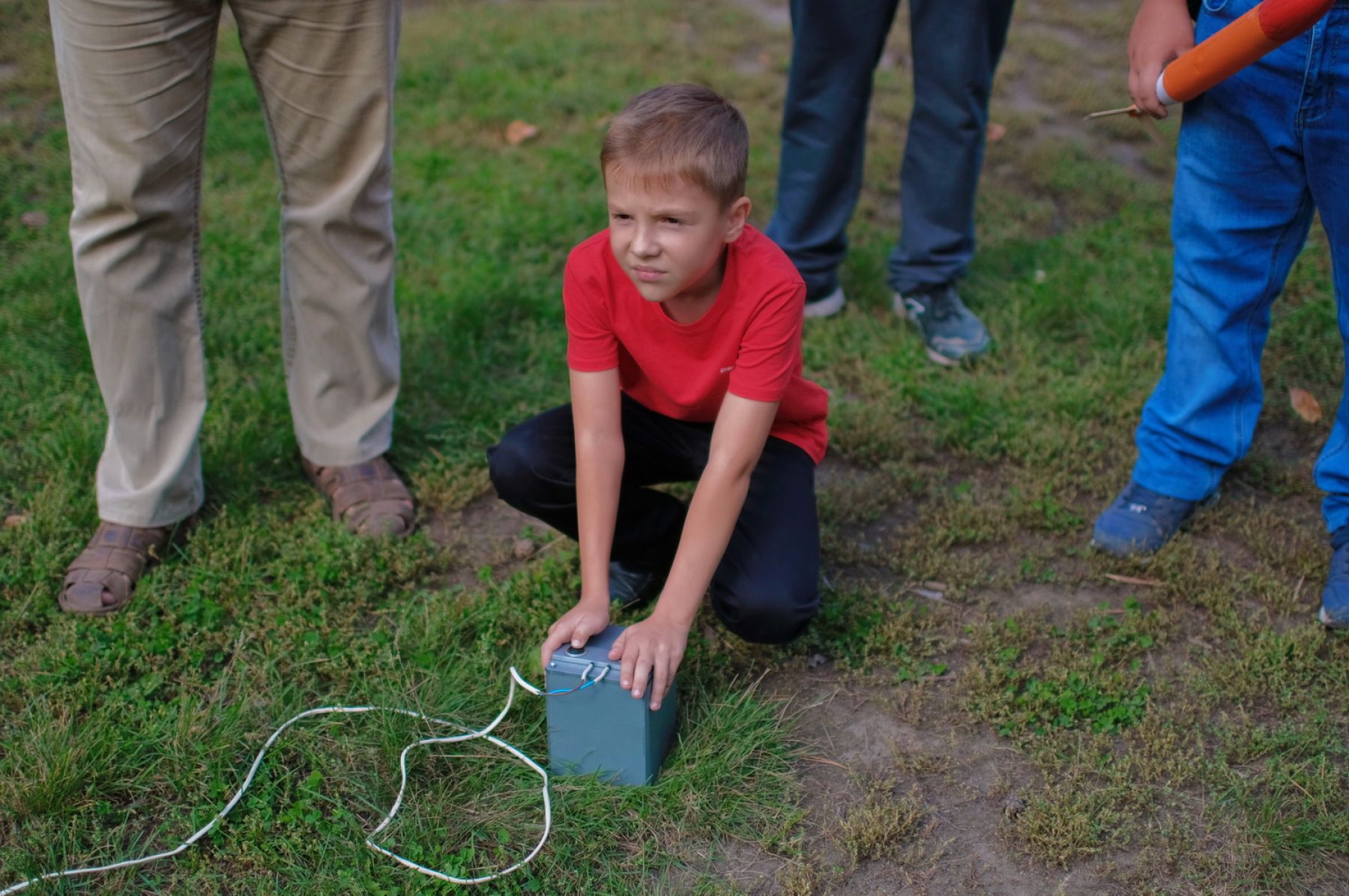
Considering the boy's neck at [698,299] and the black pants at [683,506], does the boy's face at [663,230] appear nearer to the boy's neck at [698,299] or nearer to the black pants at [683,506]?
the boy's neck at [698,299]

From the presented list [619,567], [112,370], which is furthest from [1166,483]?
[112,370]

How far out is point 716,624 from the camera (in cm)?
273

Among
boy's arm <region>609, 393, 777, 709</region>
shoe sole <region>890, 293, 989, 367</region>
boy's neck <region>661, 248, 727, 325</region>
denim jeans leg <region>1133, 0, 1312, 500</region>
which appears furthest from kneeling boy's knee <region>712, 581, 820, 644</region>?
shoe sole <region>890, 293, 989, 367</region>

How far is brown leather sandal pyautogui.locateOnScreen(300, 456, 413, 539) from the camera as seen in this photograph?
3.01m

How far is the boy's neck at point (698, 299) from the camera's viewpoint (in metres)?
2.36

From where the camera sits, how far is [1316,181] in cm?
251

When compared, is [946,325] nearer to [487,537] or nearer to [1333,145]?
[1333,145]

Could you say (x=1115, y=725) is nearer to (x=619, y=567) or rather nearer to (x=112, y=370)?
(x=619, y=567)

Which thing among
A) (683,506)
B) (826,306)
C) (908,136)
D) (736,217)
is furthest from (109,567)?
(908,136)

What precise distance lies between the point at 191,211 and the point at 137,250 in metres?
0.16

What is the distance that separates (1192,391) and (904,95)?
3.19m

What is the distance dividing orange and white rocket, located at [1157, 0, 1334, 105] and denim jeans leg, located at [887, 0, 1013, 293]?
3.44 feet

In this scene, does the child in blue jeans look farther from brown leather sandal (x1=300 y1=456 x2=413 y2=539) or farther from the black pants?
brown leather sandal (x1=300 y1=456 x2=413 y2=539)

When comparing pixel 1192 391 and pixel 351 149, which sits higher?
pixel 351 149
